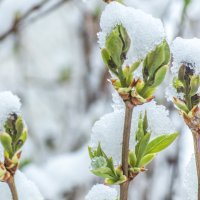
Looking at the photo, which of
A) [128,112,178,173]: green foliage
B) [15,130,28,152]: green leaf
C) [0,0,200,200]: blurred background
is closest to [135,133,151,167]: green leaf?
[128,112,178,173]: green foliage

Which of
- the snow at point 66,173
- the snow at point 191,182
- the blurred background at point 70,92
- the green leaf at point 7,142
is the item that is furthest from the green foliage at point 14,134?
the snow at point 66,173

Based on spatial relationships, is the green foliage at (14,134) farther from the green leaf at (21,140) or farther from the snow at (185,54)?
the snow at (185,54)

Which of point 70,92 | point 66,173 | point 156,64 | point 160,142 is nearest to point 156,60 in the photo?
point 156,64

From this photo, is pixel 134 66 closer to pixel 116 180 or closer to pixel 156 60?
pixel 156 60

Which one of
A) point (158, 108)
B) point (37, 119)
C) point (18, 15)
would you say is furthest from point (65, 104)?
point (158, 108)

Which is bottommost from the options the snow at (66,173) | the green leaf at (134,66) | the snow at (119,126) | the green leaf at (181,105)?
the snow at (66,173)
